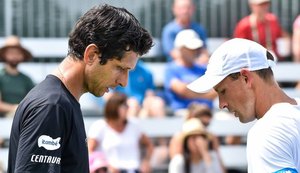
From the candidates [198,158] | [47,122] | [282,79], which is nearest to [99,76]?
[47,122]

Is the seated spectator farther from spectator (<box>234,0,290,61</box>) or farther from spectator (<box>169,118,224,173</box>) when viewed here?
spectator (<box>234,0,290,61</box>)

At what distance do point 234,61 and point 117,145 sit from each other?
15.6 feet

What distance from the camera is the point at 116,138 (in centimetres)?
873

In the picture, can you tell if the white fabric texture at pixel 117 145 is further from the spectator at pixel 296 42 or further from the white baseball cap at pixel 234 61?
the white baseball cap at pixel 234 61

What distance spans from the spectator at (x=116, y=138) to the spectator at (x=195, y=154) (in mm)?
401

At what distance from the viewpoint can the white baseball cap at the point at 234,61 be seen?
402 cm

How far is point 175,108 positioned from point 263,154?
18.8ft

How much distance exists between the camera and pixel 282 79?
10.3 m

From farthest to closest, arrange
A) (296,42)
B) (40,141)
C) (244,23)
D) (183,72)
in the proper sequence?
1. (296,42)
2. (244,23)
3. (183,72)
4. (40,141)

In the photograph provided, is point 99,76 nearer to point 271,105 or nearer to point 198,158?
point 271,105

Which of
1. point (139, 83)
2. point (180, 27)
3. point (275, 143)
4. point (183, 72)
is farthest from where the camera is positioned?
point (180, 27)

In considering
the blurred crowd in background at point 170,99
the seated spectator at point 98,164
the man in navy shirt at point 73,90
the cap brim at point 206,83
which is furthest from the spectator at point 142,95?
the man in navy shirt at point 73,90

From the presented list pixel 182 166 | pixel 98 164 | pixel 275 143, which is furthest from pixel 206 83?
pixel 182 166

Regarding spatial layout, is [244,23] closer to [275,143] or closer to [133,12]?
[133,12]
